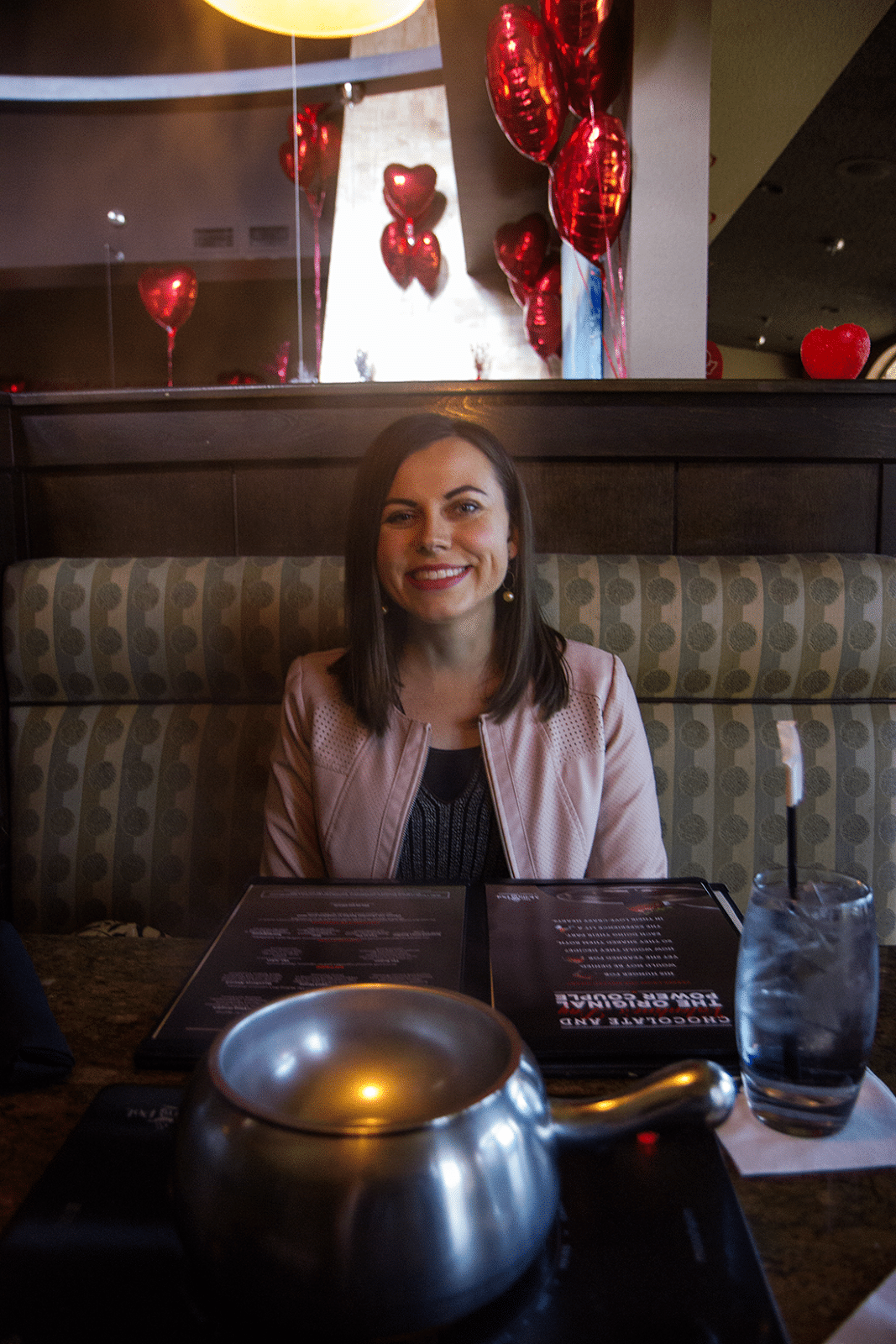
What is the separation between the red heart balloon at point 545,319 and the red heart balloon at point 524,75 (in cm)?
226

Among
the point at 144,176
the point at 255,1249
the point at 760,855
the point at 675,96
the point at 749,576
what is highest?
the point at 144,176

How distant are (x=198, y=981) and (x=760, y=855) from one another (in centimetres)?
115

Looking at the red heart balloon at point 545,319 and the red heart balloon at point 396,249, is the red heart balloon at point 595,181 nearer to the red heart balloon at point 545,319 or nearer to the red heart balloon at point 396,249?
the red heart balloon at point 545,319

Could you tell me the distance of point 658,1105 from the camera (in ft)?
1.21

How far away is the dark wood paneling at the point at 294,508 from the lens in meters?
1.81

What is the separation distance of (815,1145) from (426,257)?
507cm

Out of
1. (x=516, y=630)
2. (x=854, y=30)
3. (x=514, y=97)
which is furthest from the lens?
(x=854, y=30)

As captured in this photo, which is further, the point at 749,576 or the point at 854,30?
the point at 854,30

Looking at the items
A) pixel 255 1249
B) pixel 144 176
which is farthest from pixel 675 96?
pixel 144 176

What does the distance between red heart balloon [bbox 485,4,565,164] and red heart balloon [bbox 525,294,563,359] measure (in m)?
2.26

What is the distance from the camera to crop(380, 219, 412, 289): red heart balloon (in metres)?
4.69

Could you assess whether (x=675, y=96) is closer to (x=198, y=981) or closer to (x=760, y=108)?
(x=198, y=981)

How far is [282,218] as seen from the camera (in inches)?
222

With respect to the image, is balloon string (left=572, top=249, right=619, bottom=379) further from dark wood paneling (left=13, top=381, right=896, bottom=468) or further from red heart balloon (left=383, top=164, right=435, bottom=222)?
red heart balloon (left=383, top=164, right=435, bottom=222)
